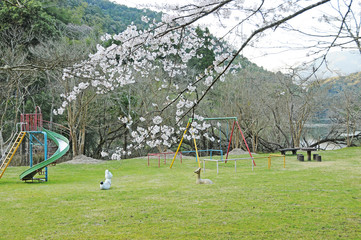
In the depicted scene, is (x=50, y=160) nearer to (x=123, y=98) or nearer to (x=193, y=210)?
(x=193, y=210)

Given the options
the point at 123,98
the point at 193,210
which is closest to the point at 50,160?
the point at 193,210

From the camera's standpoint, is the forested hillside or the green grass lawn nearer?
the green grass lawn

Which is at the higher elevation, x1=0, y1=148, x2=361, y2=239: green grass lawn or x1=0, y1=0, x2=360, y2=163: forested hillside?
x1=0, y1=0, x2=360, y2=163: forested hillside

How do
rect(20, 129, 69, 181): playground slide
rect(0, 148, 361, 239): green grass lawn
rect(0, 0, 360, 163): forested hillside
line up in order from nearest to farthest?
1. rect(0, 148, 361, 239): green grass lawn
2. rect(20, 129, 69, 181): playground slide
3. rect(0, 0, 360, 163): forested hillside

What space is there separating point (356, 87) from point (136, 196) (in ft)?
52.4

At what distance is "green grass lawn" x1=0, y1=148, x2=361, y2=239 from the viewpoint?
3992 millimetres

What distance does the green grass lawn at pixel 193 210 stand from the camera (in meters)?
3.99

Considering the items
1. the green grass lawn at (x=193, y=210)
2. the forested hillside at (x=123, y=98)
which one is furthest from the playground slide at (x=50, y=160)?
the forested hillside at (x=123, y=98)

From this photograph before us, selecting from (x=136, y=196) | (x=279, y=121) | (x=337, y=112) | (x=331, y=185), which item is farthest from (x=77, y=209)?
(x=337, y=112)

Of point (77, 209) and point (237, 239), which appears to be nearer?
point (237, 239)

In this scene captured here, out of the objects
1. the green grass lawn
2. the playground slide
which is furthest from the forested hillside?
the green grass lawn

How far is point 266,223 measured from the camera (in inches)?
168

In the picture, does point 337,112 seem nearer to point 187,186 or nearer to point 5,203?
point 187,186

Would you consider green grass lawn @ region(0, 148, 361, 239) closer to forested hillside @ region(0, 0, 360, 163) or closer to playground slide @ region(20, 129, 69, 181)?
playground slide @ region(20, 129, 69, 181)
